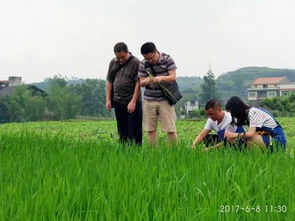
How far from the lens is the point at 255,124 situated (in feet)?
15.5

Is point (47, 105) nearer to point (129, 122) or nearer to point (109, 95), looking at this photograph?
point (109, 95)

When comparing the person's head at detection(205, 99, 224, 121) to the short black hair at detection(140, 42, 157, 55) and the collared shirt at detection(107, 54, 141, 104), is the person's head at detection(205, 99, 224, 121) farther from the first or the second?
the collared shirt at detection(107, 54, 141, 104)

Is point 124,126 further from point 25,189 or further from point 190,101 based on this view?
point 190,101

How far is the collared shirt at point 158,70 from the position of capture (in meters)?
5.54

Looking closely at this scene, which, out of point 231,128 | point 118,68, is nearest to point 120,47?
point 118,68

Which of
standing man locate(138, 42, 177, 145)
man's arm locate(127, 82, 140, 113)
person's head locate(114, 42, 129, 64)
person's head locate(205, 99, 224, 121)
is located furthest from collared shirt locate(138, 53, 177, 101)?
person's head locate(205, 99, 224, 121)

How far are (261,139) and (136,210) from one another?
2.90m

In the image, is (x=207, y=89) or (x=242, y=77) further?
(x=242, y=77)

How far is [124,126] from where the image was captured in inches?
240

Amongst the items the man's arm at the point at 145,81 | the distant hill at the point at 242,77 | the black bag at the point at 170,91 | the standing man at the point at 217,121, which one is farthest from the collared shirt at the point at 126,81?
the distant hill at the point at 242,77

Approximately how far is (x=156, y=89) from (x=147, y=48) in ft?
1.64

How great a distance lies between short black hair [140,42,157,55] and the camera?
17.6ft

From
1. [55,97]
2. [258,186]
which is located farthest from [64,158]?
[55,97]

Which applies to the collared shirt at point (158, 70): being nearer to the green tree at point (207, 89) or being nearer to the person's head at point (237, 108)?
the person's head at point (237, 108)
